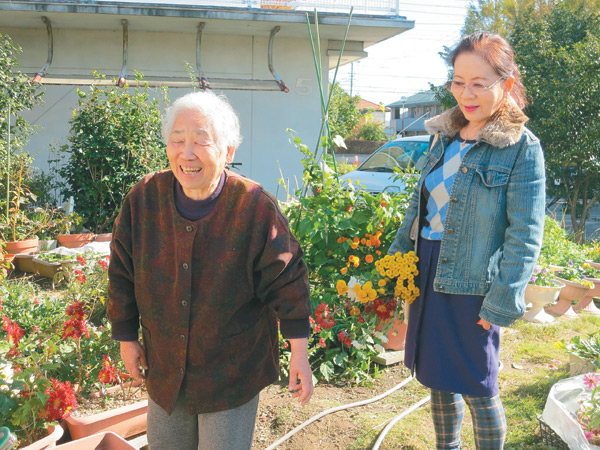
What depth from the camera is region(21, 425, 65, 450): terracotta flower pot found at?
219 centimetres

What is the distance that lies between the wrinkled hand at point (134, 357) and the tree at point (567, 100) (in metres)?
8.24

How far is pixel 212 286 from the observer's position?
1.63 meters

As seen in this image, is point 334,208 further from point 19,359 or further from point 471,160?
point 19,359

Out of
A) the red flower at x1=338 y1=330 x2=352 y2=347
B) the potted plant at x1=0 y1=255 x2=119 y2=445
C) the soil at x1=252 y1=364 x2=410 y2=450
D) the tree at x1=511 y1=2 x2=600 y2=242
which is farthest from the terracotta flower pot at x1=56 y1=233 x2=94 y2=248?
the tree at x1=511 y1=2 x2=600 y2=242

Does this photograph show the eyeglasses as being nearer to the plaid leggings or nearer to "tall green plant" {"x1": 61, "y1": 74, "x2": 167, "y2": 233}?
the plaid leggings

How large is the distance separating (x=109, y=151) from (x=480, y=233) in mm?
5347

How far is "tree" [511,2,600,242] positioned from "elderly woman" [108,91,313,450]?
809cm

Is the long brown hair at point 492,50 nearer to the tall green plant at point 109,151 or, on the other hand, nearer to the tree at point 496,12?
the tall green plant at point 109,151

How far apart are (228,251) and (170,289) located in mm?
211

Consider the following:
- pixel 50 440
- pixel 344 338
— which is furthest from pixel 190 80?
pixel 50 440

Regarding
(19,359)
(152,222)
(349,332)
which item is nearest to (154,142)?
(349,332)

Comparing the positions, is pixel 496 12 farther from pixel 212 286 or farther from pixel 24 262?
pixel 212 286

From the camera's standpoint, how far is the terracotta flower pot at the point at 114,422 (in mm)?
2414

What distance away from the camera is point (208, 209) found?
1694 mm
